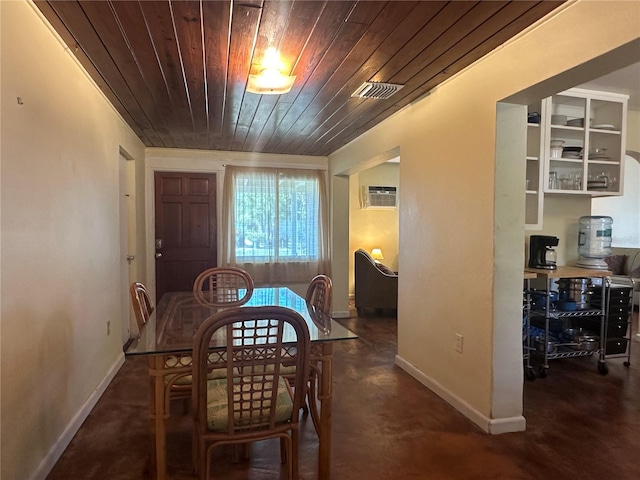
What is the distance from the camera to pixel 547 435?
2.29 m

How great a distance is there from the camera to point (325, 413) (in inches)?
71.2

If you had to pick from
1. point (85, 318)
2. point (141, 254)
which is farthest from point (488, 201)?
point (141, 254)

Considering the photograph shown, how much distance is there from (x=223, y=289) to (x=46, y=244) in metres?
1.30

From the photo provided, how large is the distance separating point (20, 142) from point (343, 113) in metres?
2.31

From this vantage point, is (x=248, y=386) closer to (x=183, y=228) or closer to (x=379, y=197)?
(x=183, y=228)

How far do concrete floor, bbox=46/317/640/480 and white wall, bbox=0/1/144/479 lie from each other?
241mm

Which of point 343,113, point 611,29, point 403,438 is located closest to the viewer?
point 611,29

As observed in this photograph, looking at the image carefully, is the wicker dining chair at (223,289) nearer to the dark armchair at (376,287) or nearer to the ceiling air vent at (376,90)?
the ceiling air vent at (376,90)

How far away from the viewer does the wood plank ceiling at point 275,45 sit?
1744mm

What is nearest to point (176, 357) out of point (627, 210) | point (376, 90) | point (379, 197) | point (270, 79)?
point (270, 79)

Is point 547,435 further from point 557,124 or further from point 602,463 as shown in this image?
point 557,124

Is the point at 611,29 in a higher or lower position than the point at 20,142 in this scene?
higher

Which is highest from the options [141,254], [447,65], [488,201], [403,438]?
[447,65]

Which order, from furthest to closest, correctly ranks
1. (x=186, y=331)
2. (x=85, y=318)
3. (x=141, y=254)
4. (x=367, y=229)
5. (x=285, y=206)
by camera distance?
1. (x=367, y=229)
2. (x=285, y=206)
3. (x=141, y=254)
4. (x=85, y=318)
5. (x=186, y=331)
